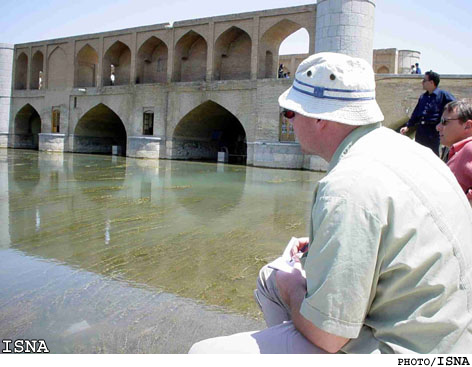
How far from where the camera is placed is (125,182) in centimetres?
882

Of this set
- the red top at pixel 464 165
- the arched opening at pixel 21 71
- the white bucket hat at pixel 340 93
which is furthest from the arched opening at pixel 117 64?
the white bucket hat at pixel 340 93

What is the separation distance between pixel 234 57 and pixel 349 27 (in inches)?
247

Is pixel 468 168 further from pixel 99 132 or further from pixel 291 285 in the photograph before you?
pixel 99 132

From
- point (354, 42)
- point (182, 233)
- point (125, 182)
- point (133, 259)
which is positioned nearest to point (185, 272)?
point (133, 259)

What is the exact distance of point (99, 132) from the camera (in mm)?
23344

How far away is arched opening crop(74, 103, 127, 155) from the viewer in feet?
72.5

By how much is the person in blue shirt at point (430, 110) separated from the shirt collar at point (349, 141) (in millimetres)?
3675

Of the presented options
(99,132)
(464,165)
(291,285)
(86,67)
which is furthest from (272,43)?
(291,285)

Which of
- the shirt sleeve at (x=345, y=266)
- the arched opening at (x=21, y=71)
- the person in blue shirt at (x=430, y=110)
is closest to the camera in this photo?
the shirt sleeve at (x=345, y=266)

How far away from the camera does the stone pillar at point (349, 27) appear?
1429 cm

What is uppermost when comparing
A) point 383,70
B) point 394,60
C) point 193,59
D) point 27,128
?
point 394,60

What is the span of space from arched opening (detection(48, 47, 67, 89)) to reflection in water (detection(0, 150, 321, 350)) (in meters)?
16.6

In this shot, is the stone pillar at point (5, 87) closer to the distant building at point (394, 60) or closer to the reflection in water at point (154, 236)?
the distant building at point (394, 60)

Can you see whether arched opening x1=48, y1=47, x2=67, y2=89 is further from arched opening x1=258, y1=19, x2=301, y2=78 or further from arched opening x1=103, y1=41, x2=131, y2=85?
arched opening x1=258, y1=19, x2=301, y2=78
